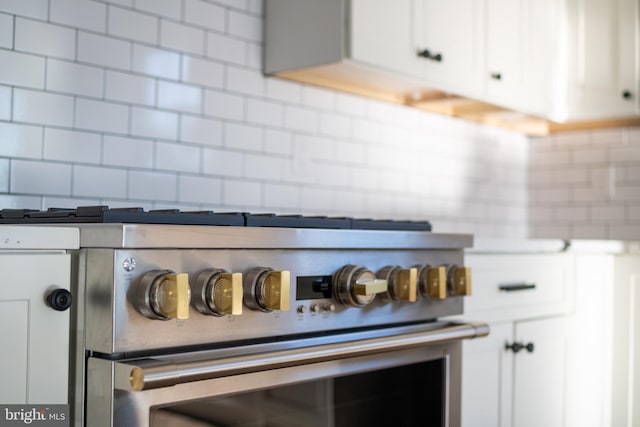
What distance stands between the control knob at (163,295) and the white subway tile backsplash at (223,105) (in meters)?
1.10

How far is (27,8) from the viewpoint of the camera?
67.9 inches

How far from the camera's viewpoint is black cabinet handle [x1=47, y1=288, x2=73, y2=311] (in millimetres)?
1073

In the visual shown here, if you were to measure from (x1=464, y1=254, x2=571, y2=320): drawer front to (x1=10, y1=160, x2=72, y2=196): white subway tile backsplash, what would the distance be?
3.31ft

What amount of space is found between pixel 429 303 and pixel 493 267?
55 cm

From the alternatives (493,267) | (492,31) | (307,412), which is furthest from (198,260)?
(492,31)

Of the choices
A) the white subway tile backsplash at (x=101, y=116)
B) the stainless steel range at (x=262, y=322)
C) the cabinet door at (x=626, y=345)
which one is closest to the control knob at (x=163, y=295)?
the stainless steel range at (x=262, y=322)

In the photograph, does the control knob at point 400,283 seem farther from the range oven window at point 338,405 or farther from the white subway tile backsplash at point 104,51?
the white subway tile backsplash at point 104,51

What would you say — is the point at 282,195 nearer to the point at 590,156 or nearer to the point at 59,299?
the point at 59,299

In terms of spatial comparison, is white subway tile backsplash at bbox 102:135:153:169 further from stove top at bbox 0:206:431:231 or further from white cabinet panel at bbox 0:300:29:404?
white cabinet panel at bbox 0:300:29:404

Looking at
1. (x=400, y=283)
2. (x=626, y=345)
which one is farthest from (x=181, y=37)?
(x=626, y=345)

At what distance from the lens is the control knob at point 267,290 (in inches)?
47.3

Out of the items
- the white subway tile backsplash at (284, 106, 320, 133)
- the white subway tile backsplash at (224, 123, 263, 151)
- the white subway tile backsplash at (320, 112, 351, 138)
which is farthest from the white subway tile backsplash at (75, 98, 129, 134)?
the white subway tile backsplash at (320, 112, 351, 138)

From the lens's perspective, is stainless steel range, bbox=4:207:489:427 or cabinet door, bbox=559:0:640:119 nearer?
stainless steel range, bbox=4:207:489:427

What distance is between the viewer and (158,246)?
1.10 m
